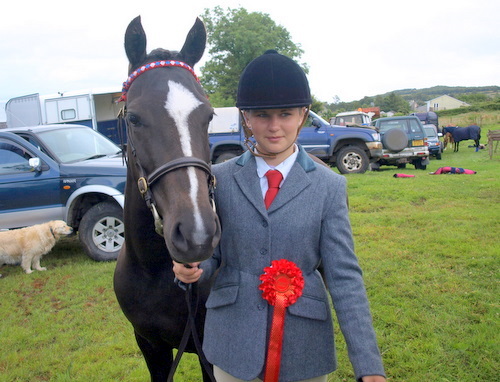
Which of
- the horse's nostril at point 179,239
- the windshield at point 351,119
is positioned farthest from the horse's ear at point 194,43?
the windshield at point 351,119

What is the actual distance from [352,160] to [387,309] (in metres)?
9.62

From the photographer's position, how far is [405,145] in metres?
14.4

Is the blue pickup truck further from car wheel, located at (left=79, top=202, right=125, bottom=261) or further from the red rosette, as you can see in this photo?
the red rosette

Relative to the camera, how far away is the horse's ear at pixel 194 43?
6.93ft

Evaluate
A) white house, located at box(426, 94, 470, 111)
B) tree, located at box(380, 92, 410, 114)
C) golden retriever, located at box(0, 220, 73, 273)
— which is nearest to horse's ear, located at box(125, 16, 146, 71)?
golden retriever, located at box(0, 220, 73, 273)

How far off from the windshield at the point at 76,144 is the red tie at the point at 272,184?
5663 millimetres

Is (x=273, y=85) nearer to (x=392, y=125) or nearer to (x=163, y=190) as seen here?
(x=163, y=190)

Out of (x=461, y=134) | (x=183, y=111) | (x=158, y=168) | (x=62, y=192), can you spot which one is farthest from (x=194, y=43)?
(x=461, y=134)

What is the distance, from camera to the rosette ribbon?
1.51 metres

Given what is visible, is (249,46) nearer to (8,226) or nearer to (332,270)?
(8,226)

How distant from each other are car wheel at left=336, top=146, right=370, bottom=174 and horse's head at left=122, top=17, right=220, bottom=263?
11450 mm

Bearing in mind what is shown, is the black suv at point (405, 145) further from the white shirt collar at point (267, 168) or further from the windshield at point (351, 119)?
the white shirt collar at point (267, 168)

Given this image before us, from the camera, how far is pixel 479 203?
8.28m

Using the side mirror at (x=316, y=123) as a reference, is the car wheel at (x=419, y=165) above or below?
below
